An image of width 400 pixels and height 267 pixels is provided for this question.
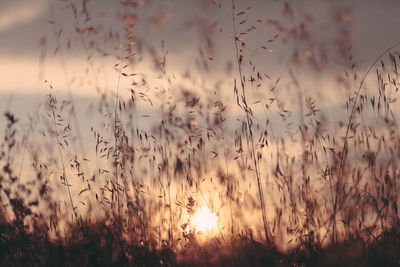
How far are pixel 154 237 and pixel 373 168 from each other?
4.27 ft

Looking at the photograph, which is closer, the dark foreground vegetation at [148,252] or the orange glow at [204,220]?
the dark foreground vegetation at [148,252]

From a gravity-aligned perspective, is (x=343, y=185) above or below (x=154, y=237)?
above

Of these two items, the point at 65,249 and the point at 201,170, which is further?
the point at 201,170

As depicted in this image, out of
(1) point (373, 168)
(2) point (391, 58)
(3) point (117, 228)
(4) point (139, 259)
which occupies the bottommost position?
(4) point (139, 259)

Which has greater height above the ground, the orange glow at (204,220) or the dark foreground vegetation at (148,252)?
the orange glow at (204,220)

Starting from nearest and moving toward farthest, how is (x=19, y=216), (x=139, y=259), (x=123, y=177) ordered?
1. (x=139, y=259)
2. (x=19, y=216)
3. (x=123, y=177)

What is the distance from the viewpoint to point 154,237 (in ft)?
9.77

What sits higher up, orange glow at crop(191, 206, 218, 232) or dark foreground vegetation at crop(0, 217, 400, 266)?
orange glow at crop(191, 206, 218, 232)

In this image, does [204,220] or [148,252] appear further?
[204,220]

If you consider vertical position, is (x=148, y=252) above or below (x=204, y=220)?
below

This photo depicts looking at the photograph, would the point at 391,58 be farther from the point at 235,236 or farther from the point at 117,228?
the point at 117,228

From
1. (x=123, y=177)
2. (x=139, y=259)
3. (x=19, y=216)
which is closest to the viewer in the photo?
(x=139, y=259)

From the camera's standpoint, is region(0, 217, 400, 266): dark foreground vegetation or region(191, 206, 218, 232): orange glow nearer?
region(0, 217, 400, 266): dark foreground vegetation

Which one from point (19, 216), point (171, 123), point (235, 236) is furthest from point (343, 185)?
point (19, 216)
